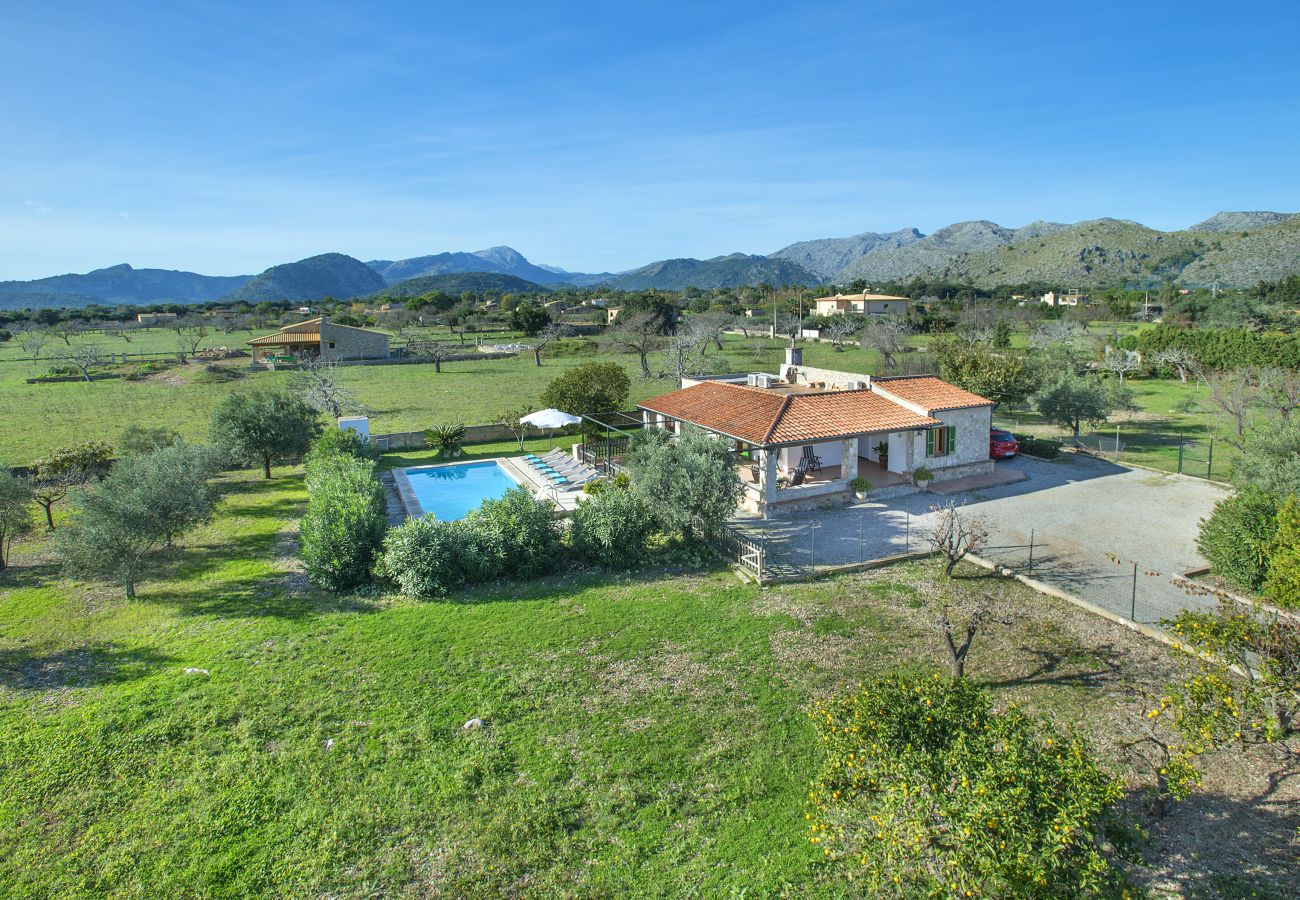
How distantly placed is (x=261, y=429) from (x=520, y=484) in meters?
10.1

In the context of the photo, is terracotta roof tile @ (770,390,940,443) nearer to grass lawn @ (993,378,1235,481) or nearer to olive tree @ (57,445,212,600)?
grass lawn @ (993,378,1235,481)

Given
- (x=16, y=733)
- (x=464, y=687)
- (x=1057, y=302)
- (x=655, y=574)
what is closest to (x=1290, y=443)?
(x=655, y=574)

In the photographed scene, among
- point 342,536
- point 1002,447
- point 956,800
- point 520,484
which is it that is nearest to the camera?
point 956,800

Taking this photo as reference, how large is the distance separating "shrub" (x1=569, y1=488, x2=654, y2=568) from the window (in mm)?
10819

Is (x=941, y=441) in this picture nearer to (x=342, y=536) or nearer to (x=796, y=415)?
(x=796, y=415)

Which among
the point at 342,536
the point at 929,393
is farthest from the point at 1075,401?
the point at 342,536

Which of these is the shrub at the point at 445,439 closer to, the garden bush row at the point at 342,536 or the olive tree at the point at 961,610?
the garden bush row at the point at 342,536

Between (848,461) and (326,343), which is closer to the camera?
(848,461)

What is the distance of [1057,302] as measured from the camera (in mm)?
94125

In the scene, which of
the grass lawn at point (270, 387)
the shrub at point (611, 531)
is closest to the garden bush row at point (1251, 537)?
the shrub at point (611, 531)

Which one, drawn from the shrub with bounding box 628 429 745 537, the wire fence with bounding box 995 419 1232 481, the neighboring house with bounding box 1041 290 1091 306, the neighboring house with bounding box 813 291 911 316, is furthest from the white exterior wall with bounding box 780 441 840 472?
the neighboring house with bounding box 1041 290 1091 306

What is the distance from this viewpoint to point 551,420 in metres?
27.8

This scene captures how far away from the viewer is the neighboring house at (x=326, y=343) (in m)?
62.6

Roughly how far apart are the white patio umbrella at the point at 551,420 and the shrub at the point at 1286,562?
70.4 feet
